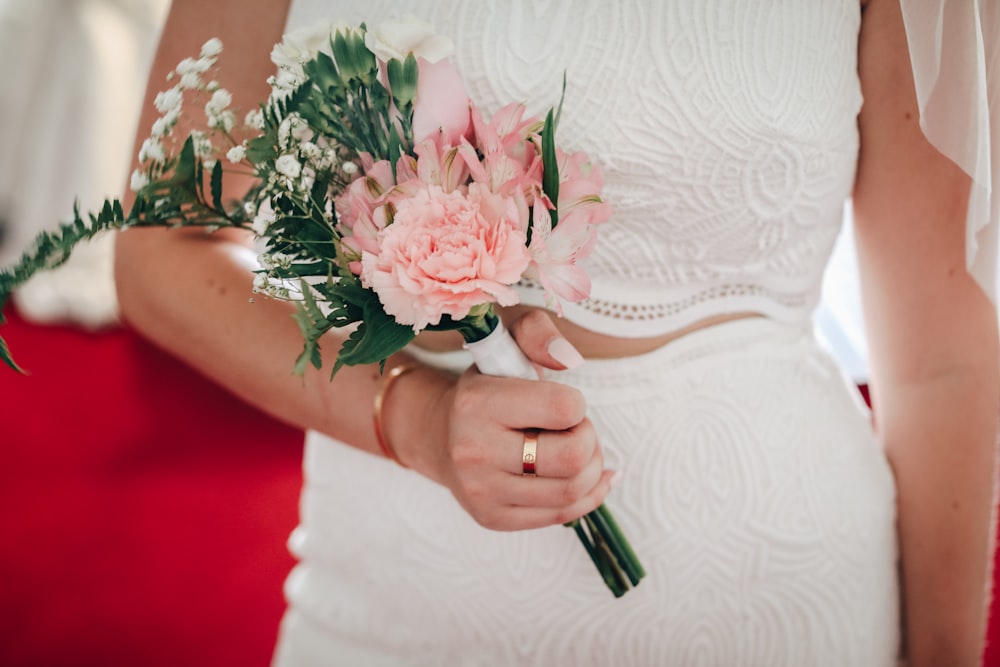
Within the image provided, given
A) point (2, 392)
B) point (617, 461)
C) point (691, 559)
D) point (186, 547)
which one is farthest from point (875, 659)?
point (2, 392)

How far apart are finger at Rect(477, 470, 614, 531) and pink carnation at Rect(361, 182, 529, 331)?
0.76ft

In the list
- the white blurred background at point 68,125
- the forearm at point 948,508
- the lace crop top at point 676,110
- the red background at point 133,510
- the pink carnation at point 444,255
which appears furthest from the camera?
the white blurred background at point 68,125

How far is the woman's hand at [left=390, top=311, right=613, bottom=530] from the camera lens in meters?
0.59

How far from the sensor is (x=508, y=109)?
0.49 meters

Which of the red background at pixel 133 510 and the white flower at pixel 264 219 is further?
→ the red background at pixel 133 510

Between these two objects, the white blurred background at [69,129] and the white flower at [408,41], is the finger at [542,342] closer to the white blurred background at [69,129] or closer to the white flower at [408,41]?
the white flower at [408,41]

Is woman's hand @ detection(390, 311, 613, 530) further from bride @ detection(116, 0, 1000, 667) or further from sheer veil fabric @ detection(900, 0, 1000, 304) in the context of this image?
sheer veil fabric @ detection(900, 0, 1000, 304)

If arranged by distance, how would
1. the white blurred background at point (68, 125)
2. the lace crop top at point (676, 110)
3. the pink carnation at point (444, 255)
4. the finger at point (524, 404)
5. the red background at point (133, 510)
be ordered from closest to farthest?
1. the pink carnation at point (444, 255)
2. the finger at point (524, 404)
3. the lace crop top at point (676, 110)
4. the red background at point (133, 510)
5. the white blurred background at point (68, 125)

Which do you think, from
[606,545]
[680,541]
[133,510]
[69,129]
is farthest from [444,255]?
[69,129]

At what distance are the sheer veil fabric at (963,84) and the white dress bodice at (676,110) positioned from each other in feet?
0.27

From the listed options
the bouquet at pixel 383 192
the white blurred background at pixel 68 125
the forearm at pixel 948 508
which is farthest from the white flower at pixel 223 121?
the white blurred background at pixel 68 125

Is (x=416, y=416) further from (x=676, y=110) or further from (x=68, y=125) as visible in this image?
(x=68, y=125)

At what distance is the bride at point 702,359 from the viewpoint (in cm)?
69

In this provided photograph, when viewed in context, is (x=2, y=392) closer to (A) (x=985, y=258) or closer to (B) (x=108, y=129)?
(B) (x=108, y=129)
